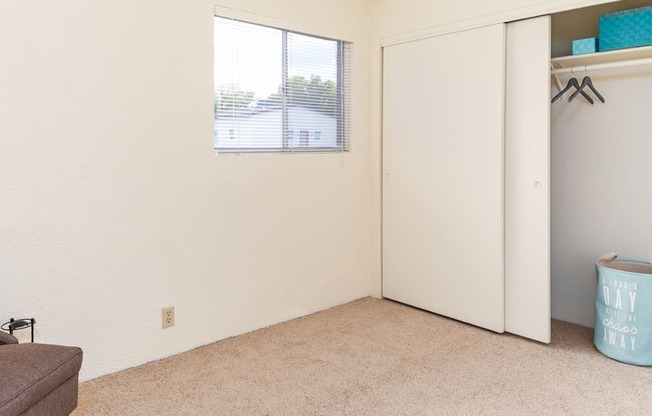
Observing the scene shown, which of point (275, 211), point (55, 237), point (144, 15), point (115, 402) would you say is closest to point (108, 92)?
point (144, 15)

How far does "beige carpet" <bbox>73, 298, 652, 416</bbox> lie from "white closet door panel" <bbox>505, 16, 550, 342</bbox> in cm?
23

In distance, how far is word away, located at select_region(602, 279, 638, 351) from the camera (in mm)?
2600

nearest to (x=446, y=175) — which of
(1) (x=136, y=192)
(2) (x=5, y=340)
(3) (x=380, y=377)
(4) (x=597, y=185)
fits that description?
(4) (x=597, y=185)

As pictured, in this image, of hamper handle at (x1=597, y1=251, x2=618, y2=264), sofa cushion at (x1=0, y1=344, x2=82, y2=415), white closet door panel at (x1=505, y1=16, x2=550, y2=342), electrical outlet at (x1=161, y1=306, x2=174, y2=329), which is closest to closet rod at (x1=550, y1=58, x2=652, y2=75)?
white closet door panel at (x1=505, y1=16, x2=550, y2=342)

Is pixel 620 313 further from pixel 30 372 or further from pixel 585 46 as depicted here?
pixel 30 372

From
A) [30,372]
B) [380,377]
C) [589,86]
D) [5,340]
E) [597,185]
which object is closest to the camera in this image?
[30,372]

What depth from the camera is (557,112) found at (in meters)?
3.25

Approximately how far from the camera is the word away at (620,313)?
2.60m

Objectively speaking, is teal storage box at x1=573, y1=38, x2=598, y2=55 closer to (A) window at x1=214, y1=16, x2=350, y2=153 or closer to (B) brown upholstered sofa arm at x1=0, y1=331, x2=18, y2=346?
(A) window at x1=214, y1=16, x2=350, y2=153

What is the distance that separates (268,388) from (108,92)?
5.25 feet

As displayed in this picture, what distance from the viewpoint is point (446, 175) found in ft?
10.9

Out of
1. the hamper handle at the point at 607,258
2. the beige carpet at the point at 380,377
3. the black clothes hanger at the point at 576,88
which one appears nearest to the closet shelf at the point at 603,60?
the black clothes hanger at the point at 576,88

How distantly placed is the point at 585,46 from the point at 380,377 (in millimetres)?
2168

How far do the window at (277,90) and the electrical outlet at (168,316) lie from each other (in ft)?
3.04
